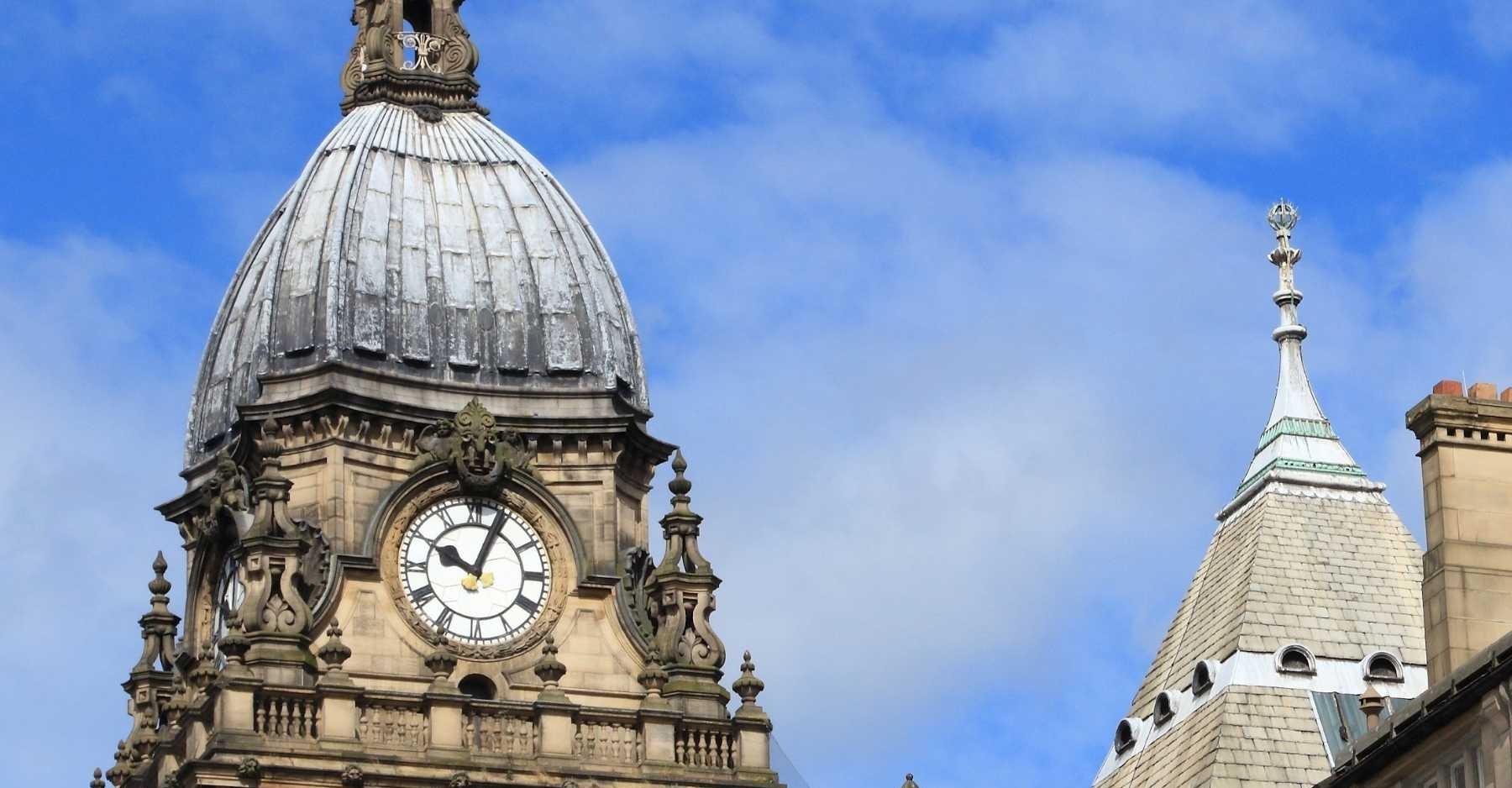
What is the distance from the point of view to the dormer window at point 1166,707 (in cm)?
7894

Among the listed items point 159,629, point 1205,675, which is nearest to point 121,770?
point 159,629

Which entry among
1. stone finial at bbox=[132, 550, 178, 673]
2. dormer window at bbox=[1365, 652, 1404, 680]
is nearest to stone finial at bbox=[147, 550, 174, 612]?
stone finial at bbox=[132, 550, 178, 673]

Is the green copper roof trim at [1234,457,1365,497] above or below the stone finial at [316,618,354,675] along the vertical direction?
above

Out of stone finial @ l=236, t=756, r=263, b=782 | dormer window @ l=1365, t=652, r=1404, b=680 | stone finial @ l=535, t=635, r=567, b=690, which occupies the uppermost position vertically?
stone finial @ l=535, t=635, r=567, b=690

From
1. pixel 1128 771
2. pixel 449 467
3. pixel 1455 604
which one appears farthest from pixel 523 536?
pixel 1455 604

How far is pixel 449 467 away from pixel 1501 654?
3231cm

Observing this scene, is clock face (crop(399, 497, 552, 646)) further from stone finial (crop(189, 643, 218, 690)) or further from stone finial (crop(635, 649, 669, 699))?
stone finial (crop(189, 643, 218, 690))

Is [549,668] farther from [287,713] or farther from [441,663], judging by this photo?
[287,713]

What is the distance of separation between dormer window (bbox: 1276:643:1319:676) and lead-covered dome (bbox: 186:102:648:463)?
18472 mm

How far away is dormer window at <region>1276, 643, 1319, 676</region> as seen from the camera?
77.1 meters

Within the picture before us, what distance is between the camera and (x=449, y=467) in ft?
290

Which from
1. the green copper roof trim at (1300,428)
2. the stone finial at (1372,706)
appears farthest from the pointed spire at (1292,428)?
the stone finial at (1372,706)

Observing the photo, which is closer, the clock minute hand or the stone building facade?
the stone building facade

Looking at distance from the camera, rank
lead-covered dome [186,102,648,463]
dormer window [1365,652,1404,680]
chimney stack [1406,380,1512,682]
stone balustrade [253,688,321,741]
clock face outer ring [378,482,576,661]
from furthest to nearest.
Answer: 1. lead-covered dome [186,102,648,463]
2. clock face outer ring [378,482,576,661]
3. stone balustrade [253,688,321,741]
4. dormer window [1365,652,1404,680]
5. chimney stack [1406,380,1512,682]
